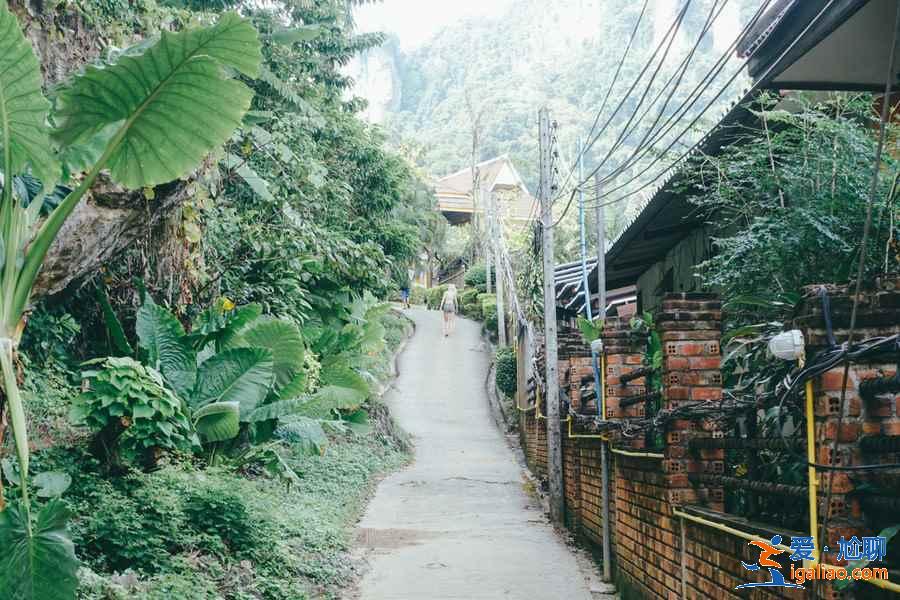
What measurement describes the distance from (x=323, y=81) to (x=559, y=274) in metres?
7.29

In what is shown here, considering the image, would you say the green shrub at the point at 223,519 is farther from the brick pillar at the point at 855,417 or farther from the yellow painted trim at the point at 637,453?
the brick pillar at the point at 855,417

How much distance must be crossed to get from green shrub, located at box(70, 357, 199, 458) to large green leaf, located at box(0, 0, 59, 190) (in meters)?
2.56

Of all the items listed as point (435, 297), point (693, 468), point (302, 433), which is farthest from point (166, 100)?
point (435, 297)

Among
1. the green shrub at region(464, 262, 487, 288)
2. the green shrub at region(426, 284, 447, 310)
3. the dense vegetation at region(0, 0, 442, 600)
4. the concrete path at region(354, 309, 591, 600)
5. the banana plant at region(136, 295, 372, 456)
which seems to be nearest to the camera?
the dense vegetation at region(0, 0, 442, 600)

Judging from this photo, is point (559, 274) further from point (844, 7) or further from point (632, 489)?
point (844, 7)

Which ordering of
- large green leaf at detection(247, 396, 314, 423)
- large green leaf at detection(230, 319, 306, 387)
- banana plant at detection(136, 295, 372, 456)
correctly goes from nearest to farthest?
banana plant at detection(136, 295, 372, 456), large green leaf at detection(247, 396, 314, 423), large green leaf at detection(230, 319, 306, 387)

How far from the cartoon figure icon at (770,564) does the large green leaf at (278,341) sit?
20.7ft

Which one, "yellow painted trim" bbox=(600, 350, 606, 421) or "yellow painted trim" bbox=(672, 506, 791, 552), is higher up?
"yellow painted trim" bbox=(600, 350, 606, 421)

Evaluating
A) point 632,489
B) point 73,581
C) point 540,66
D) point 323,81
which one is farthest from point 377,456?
point 540,66

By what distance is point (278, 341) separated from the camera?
9.87 meters

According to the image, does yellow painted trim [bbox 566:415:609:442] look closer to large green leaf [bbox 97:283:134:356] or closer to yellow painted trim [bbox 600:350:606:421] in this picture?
yellow painted trim [bbox 600:350:606:421]

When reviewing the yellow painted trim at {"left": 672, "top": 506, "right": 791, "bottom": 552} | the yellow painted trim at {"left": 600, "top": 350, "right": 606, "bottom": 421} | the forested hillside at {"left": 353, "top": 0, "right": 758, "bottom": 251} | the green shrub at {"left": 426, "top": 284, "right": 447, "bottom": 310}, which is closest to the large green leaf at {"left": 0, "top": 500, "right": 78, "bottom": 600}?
the yellow painted trim at {"left": 672, "top": 506, "right": 791, "bottom": 552}

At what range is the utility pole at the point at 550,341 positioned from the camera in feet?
37.7

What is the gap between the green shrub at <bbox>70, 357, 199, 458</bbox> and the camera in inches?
276
